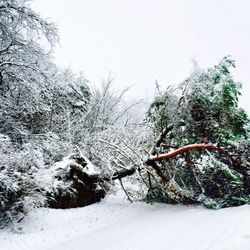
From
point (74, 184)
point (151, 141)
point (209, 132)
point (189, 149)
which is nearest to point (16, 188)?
point (74, 184)

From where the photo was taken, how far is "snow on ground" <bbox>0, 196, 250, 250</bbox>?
564cm

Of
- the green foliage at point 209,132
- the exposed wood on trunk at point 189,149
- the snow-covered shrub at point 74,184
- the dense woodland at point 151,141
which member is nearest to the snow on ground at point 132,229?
the snow-covered shrub at point 74,184

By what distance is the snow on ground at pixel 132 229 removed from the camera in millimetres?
5637

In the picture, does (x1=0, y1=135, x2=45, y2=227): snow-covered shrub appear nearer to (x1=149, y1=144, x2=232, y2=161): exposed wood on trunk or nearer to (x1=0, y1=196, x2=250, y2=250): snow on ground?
(x1=0, y1=196, x2=250, y2=250): snow on ground

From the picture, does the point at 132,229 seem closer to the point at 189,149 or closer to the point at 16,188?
the point at 16,188

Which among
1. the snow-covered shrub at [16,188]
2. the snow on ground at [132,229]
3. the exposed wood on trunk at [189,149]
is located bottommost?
the snow on ground at [132,229]

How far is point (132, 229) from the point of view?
23.8 feet

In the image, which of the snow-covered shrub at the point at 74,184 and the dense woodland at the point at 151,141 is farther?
the dense woodland at the point at 151,141

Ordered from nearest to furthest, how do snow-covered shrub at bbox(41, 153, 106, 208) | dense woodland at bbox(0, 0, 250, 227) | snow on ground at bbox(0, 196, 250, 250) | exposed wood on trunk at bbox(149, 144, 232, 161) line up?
1. snow on ground at bbox(0, 196, 250, 250)
2. snow-covered shrub at bbox(41, 153, 106, 208)
3. dense woodland at bbox(0, 0, 250, 227)
4. exposed wood on trunk at bbox(149, 144, 232, 161)

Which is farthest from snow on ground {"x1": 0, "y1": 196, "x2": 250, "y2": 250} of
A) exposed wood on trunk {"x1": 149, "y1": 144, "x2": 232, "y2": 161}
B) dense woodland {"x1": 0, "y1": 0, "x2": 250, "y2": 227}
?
exposed wood on trunk {"x1": 149, "y1": 144, "x2": 232, "y2": 161}

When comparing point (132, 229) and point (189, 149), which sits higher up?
point (189, 149)

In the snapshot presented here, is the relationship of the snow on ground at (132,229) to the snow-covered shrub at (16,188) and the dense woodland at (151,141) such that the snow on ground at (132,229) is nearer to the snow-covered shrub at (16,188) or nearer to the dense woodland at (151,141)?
the snow-covered shrub at (16,188)

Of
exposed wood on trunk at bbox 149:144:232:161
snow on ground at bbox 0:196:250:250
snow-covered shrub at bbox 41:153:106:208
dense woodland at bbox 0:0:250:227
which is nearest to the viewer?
snow on ground at bbox 0:196:250:250

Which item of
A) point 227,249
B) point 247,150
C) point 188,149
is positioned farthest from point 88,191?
point 227,249
